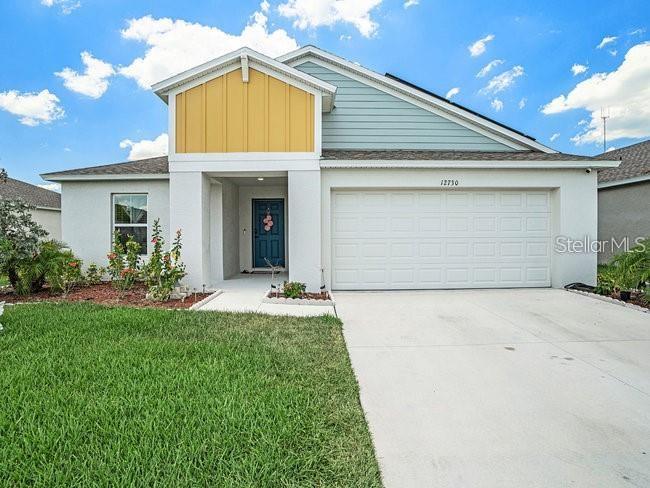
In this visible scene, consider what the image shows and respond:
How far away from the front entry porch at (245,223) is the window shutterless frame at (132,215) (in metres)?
1.71

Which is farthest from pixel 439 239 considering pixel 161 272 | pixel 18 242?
pixel 18 242

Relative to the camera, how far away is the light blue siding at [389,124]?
1034 centimetres

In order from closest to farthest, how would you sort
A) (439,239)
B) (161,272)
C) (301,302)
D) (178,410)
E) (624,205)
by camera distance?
(178,410), (301,302), (161,272), (439,239), (624,205)

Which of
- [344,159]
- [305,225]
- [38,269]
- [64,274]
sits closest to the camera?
[38,269]

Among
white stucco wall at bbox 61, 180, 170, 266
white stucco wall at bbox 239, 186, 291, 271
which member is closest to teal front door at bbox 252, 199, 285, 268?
white stucco wall at bbox 239, 186, 291, 271

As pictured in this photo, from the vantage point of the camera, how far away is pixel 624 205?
12.0 metres

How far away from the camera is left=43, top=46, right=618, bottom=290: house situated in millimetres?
7750

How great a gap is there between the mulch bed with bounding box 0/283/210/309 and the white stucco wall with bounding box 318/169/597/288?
324cm

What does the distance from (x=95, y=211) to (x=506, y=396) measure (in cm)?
997

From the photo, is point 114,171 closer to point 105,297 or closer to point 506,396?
point 105,297

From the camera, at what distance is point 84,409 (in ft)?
8.89

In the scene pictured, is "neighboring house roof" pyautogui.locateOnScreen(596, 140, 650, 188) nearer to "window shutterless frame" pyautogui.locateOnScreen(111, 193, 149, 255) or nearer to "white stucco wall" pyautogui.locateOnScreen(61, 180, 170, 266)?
"white stucco wall" pyautogui.locateOnScreen(61, 180, 170, 266)

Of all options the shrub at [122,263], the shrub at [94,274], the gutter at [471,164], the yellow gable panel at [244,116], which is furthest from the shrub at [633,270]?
the shrub at [94,274]

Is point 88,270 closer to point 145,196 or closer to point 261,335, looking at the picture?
point 145,196
